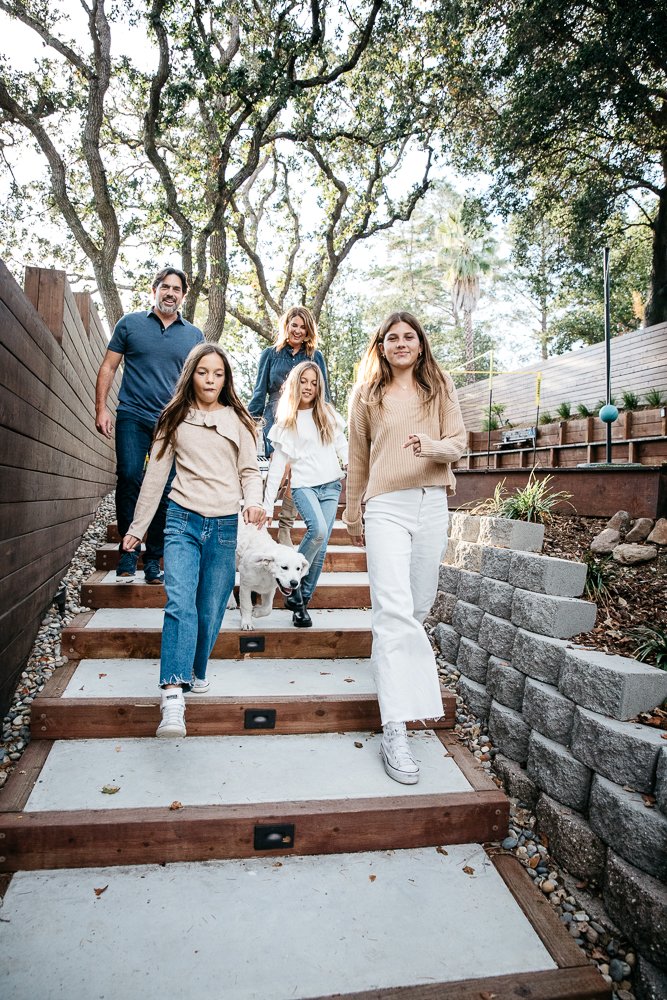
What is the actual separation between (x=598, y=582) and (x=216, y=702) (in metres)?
2.13

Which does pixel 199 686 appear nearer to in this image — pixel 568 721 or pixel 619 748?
pixel 568 721

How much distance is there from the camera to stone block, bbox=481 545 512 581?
3.24 metres

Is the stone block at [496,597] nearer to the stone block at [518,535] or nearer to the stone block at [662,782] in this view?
the stone block at [518,535]

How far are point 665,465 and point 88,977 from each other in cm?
376

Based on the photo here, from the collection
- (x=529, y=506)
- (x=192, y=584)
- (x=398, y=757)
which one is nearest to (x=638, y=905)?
(x=398, y=757)

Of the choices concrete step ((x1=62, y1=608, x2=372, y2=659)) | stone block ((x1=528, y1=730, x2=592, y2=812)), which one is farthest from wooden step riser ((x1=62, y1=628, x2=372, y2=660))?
stone block ((x1=528, y1=730, x2=592, y2=812))

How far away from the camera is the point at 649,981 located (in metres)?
1.76

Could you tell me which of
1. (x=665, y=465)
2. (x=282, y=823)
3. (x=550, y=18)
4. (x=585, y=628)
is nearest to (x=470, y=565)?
(x=585, y=628)

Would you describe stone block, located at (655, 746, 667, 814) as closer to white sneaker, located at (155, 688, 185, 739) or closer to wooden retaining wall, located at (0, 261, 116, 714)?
white sneaker, located at (155, 688, 185, 739)

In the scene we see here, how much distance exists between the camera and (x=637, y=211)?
12.9m

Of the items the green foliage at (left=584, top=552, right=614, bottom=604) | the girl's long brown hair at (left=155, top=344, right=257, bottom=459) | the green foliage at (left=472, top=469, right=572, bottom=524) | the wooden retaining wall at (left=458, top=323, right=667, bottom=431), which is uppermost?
the wooden retaining wall at (left=458, top=323, right=667, bottom=431)

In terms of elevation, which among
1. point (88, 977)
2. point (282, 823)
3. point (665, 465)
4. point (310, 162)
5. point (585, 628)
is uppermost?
point (310, 162)

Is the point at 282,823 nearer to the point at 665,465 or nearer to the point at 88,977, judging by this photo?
the point at 88,977

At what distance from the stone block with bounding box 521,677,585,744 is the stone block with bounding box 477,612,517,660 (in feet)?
1.00
